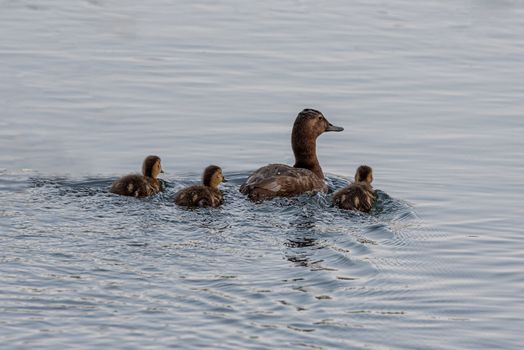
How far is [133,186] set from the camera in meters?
10.8

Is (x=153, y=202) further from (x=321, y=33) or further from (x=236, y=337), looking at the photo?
(x=321, y=33)

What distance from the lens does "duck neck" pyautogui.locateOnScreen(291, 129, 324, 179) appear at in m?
12.0

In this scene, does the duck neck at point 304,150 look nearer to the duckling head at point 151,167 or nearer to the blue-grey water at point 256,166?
the blue-grey water at point 256,166

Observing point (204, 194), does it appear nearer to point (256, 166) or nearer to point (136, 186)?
point (136, 186)

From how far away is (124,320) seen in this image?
7.61 m

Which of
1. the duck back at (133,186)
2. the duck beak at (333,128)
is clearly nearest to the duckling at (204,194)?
the duck back at (133,186)

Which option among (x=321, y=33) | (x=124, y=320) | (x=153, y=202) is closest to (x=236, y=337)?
(x=124, y=320)

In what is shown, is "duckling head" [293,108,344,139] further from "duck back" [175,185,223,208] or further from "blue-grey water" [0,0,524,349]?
"duck back" [175,185,223,208]

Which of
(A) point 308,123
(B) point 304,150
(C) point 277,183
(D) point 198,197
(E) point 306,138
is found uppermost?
(A) point 308,123

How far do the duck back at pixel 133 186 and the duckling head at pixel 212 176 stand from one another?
1.45 feet

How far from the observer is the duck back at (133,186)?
10750 mm

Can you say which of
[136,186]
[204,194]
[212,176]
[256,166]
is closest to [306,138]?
[256,166]

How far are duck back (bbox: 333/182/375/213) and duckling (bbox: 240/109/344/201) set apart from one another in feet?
1.52

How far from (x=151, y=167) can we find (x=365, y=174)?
178 cm
